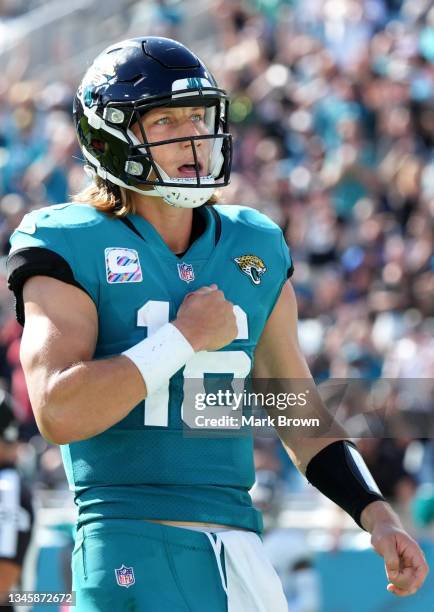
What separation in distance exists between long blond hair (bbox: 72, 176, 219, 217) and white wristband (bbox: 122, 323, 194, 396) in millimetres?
506

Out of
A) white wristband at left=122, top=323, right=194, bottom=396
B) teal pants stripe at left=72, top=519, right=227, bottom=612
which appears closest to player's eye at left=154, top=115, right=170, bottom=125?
white wristband at left=122, top=323, right=194, bottom=396

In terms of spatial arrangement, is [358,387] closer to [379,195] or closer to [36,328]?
[379,195]

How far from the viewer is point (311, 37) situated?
12.6 metres

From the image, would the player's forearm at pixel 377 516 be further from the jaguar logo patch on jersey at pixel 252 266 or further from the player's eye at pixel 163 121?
the player's eye at pixel 163 121

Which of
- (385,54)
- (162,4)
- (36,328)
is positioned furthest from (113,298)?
(162,4)

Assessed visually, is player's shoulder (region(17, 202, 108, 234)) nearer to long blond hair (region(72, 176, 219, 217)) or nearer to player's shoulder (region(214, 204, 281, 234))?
long blond hair (region(72, 176, 219, 217))

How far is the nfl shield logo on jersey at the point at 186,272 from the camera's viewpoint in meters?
3.61

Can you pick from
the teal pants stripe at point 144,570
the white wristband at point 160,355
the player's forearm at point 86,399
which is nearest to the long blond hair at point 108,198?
the white wristband at point 160,355

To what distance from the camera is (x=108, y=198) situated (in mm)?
3773

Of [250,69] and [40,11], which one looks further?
[40,11]

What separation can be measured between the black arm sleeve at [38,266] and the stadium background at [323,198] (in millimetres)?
2579

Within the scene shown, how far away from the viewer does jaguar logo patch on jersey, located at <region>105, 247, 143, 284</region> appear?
3.47 meters

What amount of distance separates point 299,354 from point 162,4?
11809 mm

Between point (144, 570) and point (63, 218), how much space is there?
3.09ft
